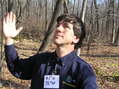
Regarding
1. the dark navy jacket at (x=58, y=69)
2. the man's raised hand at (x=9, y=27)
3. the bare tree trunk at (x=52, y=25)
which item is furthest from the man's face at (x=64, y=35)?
the bare tree trunk at (x=52, y=25)

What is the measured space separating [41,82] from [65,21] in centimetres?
68

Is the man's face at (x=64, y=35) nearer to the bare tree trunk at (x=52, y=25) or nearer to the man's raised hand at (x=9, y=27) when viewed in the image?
the man's raised hand at (x=9, y=27)

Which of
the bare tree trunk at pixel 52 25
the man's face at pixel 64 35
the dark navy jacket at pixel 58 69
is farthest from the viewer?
the bare tree trunk at pixel 52 25

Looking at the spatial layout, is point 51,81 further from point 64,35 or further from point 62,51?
point 64,35

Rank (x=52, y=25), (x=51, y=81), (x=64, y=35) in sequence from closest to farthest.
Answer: (x=51, y=81)
(x=64, y=35)
(x=52, y=25)

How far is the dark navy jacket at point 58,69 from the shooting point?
1.46 meters

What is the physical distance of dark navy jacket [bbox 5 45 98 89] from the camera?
1462 mm

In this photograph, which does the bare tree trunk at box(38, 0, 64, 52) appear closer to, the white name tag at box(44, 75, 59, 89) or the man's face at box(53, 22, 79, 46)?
the man's face at box(53, 22, 79, 46)

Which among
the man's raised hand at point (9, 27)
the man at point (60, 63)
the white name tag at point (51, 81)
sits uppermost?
the man's raised hand at point (9, 27)

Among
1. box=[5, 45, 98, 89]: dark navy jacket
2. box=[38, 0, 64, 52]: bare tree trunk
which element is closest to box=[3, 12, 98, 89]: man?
box=[5, 45, 98, 89]: dark navy jacket

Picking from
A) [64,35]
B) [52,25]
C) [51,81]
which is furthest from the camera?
[52,25]

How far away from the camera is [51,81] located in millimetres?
1548

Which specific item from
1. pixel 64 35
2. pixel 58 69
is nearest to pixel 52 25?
pixel 64 35

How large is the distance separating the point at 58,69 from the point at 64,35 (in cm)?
35
